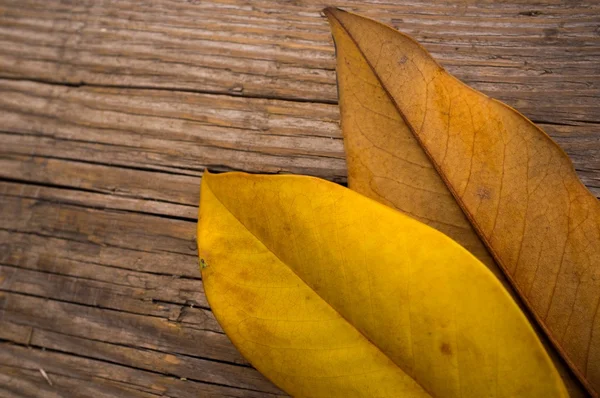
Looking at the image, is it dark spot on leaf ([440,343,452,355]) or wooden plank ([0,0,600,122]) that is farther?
wooden plank ([0,0,600,122])

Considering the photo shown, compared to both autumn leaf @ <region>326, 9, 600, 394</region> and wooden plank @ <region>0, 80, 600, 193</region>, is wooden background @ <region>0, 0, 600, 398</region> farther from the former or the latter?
autumn leaf @ <region>326, 9, 600, 394</region>

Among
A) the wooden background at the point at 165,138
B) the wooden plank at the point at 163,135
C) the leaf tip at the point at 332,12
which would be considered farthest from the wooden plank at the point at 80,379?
the leaf tip at the point at 332,12

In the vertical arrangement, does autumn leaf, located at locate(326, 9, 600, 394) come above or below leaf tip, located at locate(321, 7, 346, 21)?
below

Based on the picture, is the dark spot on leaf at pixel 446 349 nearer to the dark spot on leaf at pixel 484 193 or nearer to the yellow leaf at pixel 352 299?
the yellow leaf at pixel 352 299

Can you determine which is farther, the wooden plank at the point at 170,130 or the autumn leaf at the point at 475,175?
the wooden plank at the point at 170,130

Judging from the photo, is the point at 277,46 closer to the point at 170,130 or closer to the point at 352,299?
the point at 170,130

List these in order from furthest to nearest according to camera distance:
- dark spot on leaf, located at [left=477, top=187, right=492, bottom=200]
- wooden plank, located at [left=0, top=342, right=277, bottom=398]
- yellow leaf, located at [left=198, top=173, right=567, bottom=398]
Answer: wooden plank, located at [left=0, top=342, right=277, bottom=398] → dark spot on leaf, located at [left=477, top=187, right=492, bottom=200] → yellow leaf, located at [left=198, top=173, right=567, bottom=398]

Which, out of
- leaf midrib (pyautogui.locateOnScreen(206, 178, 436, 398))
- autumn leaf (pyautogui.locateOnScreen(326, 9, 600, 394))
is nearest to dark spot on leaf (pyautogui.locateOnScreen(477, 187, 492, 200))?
autumn leaf (pyautogui.locateOnScreen(326, 9, 600, 394))

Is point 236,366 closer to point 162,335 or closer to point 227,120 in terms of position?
point 162,335
